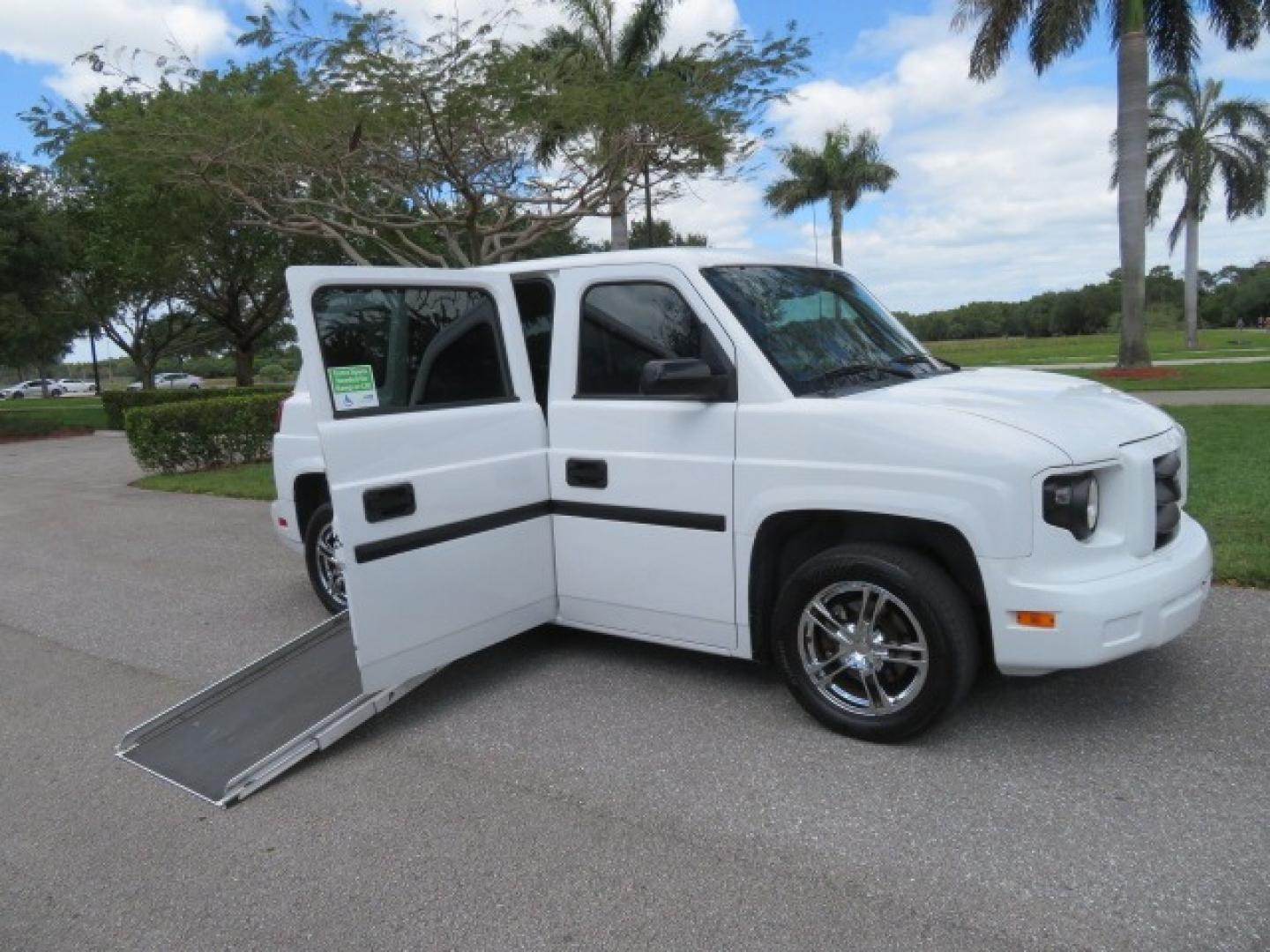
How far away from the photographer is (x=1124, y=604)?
3.23m

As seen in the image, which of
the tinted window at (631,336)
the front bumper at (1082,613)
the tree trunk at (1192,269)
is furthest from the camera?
the tree trunk at (1192,269)

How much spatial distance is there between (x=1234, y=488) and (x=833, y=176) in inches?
1440

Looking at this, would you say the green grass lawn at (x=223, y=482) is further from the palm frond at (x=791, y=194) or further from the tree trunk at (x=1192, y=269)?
the tree trunk at (x=1192, y=269)

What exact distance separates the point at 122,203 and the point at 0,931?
22170 millimetres

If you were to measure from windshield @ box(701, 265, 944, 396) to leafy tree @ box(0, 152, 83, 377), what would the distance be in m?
24.1

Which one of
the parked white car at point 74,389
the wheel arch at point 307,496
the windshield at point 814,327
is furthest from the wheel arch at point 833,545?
the parked white car at point 74,389

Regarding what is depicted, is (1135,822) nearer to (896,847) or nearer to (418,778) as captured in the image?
(896,847)

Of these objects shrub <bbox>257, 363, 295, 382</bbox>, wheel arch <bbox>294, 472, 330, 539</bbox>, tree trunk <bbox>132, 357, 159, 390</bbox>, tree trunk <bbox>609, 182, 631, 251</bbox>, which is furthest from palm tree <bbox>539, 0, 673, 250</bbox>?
shrub <bbox>257, 363, 295, 382</bbox>

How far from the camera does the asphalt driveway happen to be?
265 cm

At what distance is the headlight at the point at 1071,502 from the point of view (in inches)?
128

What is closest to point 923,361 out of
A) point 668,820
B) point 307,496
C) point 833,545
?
point 833,545

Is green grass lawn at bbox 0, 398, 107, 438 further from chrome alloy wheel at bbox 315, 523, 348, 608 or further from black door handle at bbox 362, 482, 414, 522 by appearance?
black door handle at bbox 362, 482, 414, 522

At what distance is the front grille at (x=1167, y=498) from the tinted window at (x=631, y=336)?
1.78 meters

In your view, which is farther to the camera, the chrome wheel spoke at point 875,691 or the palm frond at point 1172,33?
the palm frond at point 1172,33
